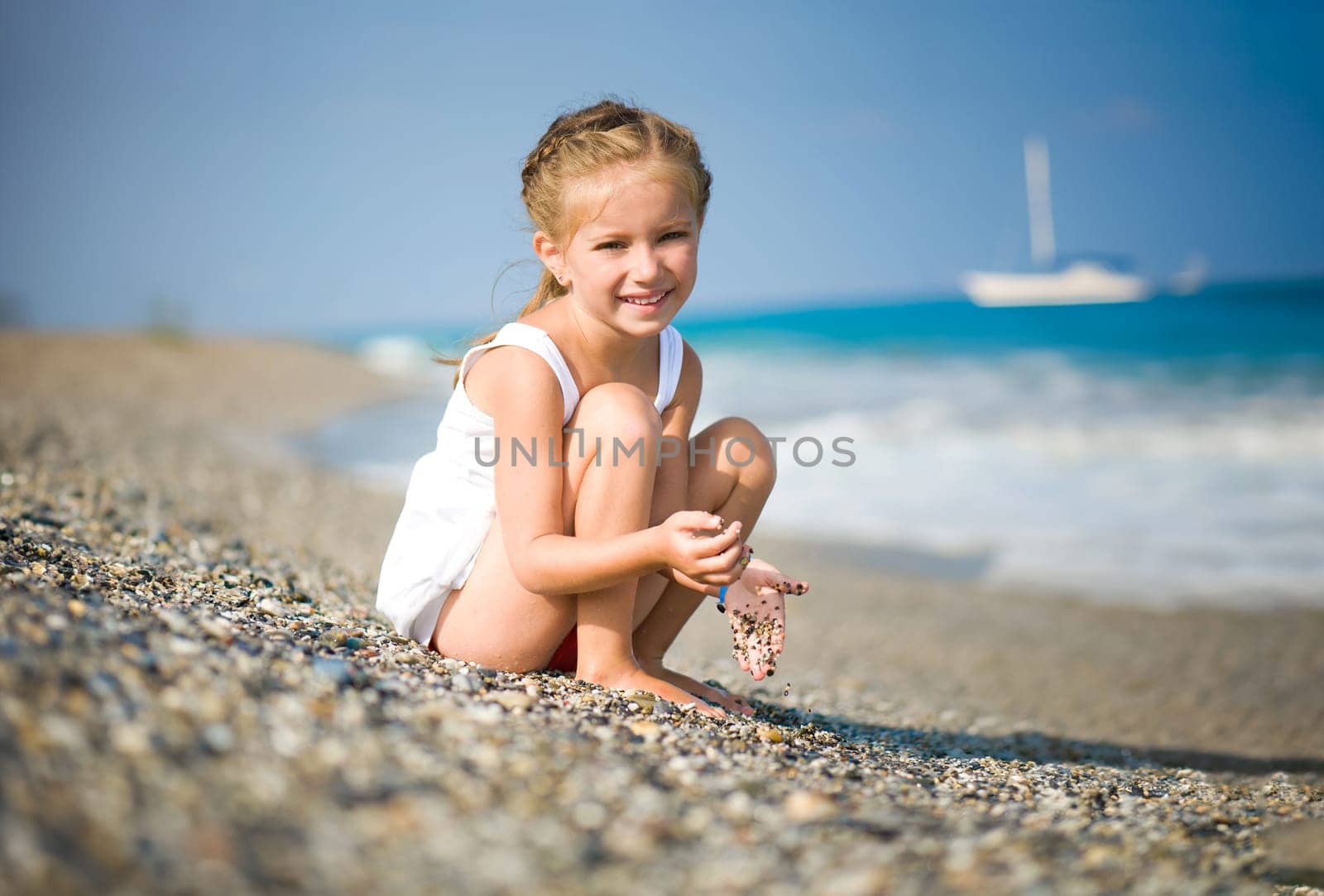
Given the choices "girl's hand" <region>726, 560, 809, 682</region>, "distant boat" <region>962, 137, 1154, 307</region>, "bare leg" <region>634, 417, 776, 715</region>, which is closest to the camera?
"girl's hand" <region>726, 560, 809, 682</region>

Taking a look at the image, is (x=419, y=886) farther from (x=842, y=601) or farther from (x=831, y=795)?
(x=842, y=601)

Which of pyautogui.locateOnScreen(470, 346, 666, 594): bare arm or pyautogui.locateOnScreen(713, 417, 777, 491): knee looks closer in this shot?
pyautogui.locateOnScreen(470, 346, 666, 594): bare arm

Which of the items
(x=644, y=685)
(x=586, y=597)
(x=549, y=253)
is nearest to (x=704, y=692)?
(x=644, y=685)

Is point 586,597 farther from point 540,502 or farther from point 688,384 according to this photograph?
point 688,384

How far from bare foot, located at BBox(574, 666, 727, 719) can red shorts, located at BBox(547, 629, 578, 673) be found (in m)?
0.12

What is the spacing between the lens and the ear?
275cm

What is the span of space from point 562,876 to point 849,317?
4739 centimetres

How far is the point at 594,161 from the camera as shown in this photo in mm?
2598

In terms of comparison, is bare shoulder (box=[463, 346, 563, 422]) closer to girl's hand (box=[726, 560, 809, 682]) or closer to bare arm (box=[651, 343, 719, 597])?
bare arm (box=[651, 343, 719, 597])

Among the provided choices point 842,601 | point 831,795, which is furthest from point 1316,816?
point 842,601

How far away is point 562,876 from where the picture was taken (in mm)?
1387

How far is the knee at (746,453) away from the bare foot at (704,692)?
63 centimetres

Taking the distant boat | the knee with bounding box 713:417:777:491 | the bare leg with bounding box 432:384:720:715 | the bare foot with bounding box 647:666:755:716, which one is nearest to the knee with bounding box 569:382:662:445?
the bare leg with bounding box 432:384:720:715

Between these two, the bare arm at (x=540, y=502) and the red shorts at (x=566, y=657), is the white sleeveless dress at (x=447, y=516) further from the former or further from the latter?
the red shorts at (x=566, y=657)
